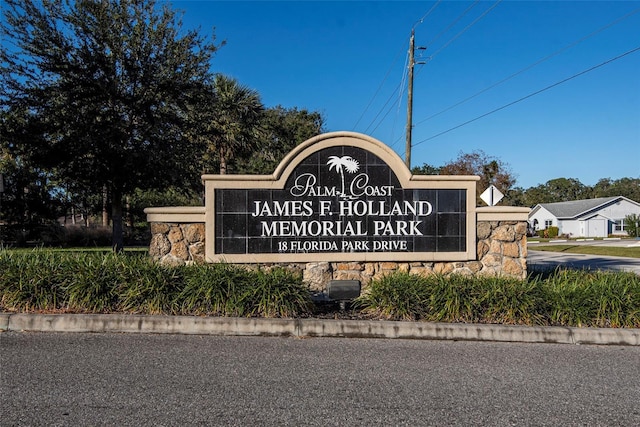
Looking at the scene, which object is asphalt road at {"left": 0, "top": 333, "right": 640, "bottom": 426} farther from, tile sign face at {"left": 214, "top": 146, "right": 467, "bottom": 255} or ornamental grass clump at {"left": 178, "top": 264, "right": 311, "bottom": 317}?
tile sign face at {"left": 214, "top": 146, "right": 467, "bottom": 255}

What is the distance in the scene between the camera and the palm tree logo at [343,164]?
29.0ft

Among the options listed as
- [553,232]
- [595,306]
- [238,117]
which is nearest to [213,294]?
[595,306]

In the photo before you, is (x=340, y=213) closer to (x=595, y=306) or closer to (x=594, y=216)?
(x=595, y=306)

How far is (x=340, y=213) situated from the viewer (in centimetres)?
884

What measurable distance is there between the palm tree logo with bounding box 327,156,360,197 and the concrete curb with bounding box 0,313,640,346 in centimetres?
301

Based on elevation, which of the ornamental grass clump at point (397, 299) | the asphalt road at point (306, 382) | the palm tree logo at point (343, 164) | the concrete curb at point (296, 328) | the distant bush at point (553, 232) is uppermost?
the palm tree logo at point (343, 164)

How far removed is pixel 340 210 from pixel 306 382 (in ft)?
14.7

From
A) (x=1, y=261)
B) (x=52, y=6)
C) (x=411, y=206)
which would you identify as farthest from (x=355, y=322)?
(x=52, y=6)

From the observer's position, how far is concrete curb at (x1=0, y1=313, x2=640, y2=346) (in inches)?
255

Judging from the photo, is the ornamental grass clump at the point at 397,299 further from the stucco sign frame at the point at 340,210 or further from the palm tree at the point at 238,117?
the palm tree at the point at 238,117

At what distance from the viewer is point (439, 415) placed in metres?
3.98

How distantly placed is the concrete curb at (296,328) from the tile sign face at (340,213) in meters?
2.30

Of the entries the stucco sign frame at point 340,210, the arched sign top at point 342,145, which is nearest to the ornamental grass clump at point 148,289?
the stucco sign frame at point 340,210

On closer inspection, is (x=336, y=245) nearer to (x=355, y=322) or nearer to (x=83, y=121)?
(x=355, y=322)
